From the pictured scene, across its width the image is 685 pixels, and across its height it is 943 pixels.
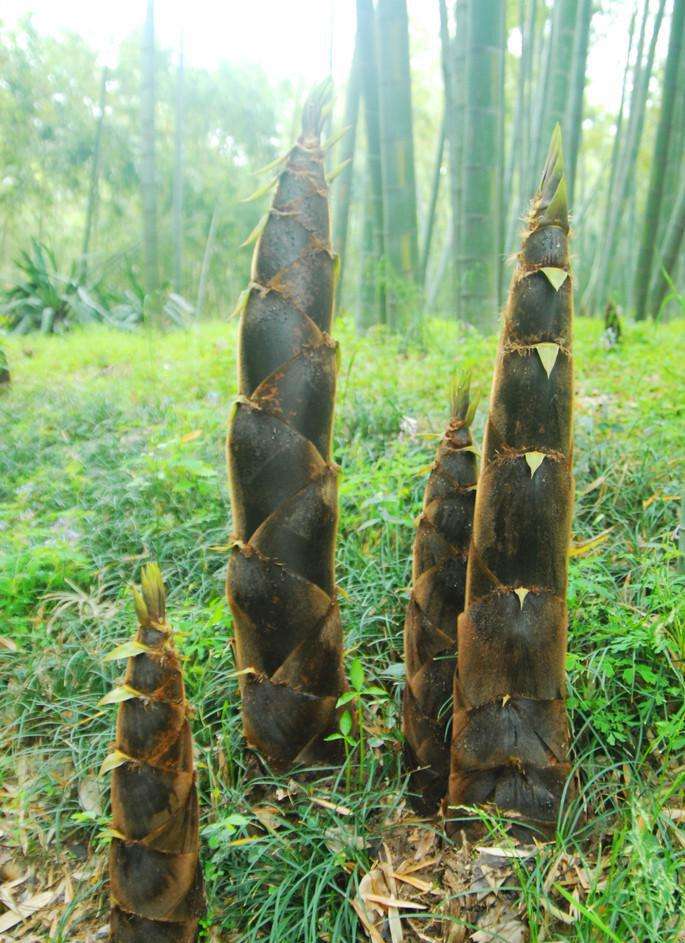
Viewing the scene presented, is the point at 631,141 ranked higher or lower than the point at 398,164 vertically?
higher

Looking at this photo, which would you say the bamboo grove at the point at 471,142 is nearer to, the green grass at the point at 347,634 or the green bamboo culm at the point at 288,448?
the green grass at the point at 347,634

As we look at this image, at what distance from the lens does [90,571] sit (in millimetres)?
2752

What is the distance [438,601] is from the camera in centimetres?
168

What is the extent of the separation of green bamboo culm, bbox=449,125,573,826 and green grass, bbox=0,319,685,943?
195 mm

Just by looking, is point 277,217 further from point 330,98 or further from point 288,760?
point 288,760

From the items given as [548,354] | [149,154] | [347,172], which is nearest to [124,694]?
[548,354]

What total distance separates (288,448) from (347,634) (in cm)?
90

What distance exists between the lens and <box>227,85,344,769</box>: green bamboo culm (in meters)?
1.54

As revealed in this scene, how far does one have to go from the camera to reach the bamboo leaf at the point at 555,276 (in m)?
1.31

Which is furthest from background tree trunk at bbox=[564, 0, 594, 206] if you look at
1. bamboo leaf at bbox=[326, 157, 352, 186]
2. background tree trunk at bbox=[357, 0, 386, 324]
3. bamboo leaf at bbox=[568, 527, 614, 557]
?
bamboo leaf at bbox=[326, 157, 352, 186]

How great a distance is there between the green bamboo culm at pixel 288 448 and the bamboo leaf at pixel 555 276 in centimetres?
50

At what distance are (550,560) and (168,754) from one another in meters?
0.86

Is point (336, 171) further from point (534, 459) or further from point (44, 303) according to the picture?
point (44, 303)

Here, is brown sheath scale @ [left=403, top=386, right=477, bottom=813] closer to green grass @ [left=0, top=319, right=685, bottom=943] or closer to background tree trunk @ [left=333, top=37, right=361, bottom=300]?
green grass @ [left=0, top=319, right=685, bottom=943]
